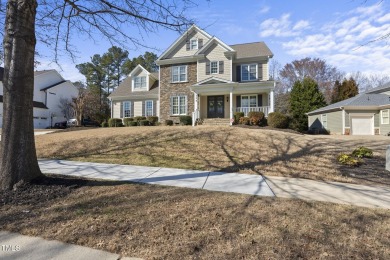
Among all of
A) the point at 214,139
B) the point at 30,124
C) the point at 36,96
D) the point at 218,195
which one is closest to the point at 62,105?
the point at 36,96

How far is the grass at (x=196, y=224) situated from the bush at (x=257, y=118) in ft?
46.7

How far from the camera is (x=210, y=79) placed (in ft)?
64.8

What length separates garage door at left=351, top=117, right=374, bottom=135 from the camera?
68.5 ft

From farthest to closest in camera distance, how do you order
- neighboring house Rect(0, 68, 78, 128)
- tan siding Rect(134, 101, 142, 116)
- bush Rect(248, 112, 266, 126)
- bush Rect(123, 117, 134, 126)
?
neighboring house Rect(0, 68, 78, 128) < tan siding Rect(134, 101, 142, 116) < bush Rect(123, 117, 134, 126) < bush Rect(248, 112, 266, 126)

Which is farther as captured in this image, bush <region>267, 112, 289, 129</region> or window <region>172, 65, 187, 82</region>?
window <region>172, 65, 187, 82</region>

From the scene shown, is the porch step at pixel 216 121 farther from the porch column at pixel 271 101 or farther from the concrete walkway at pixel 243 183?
the concrete walkway at pixel 243 183

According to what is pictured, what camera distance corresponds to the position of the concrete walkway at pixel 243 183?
4.66m

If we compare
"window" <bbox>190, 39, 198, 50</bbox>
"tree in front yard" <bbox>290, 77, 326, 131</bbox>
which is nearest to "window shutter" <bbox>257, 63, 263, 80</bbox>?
"window" <bbox>190, 39, 198, 50</bbox>

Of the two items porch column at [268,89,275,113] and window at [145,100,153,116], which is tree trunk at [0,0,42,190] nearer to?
porch column at [268,89,275,113]

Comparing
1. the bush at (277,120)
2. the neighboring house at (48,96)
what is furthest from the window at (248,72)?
the neighboring house at (48,96)

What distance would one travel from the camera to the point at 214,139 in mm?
10797

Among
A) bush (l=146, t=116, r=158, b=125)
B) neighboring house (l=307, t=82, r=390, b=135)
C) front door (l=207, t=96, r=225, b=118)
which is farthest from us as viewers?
bush (l=146, t=116, r=158, b=125)

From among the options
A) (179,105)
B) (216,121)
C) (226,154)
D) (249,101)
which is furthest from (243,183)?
(179,105)

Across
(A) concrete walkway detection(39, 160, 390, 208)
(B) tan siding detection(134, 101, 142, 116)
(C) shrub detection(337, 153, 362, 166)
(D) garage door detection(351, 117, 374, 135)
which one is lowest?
(A) concrete walkway detection(39, 160, 390, 208)
